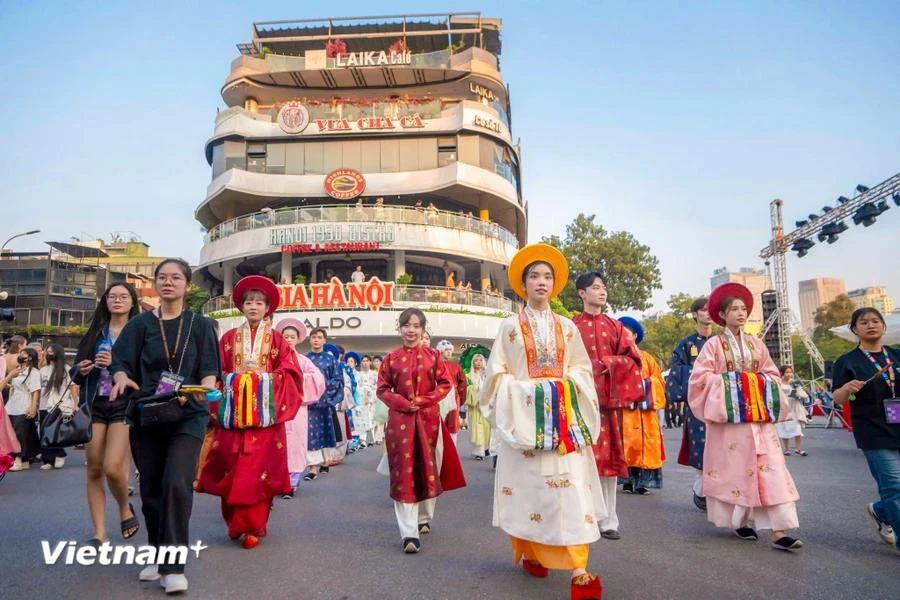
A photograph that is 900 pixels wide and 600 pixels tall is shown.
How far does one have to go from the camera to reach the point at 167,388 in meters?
3.83

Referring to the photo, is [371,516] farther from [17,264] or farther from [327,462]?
[17,264]

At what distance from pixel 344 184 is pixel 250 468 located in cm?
2954

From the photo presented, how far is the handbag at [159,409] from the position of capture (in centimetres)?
375

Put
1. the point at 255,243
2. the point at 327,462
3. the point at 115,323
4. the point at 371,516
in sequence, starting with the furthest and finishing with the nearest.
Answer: the point at 255,243 → the point at 327,462 → the point at 371,516 → the point at 115,323

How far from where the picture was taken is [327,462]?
9.93 metres

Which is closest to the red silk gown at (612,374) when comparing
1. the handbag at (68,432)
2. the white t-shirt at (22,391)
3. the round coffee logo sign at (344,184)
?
the handbag at (68,432)

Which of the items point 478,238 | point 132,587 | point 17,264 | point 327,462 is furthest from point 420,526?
point 17,264

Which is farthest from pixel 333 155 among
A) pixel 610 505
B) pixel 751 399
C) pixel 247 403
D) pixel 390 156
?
pixel 751 399

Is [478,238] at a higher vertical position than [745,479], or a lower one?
higher

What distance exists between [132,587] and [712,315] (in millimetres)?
4736

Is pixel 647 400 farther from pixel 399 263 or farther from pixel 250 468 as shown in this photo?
pixel 399 263

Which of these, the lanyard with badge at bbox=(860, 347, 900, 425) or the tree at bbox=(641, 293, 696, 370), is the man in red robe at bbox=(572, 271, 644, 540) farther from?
the tree at bbox=(641, 293, 696, 370)

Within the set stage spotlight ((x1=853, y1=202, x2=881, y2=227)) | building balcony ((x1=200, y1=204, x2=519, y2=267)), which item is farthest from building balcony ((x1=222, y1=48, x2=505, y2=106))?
stage spotlight ((x1=853, y1=202, x2=881, y2=227))

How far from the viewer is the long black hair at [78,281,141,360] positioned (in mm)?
5066
